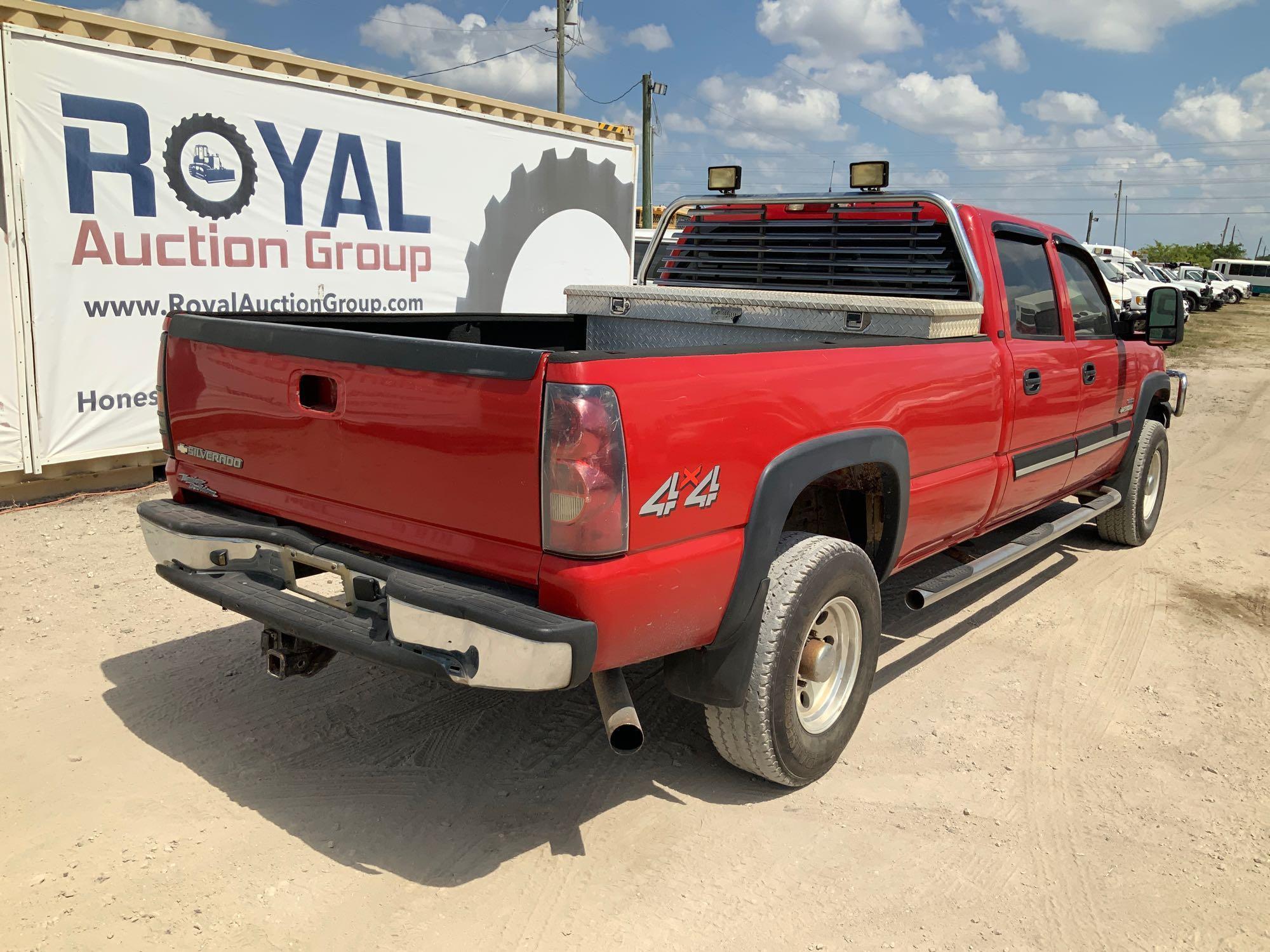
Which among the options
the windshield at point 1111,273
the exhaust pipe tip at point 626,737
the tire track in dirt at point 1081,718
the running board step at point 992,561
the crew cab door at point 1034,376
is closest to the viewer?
the exhaust pipe tip at point 626,737

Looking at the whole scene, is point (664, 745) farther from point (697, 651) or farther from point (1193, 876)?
point (1193, 876)

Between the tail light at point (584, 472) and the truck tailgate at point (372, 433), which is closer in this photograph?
the tail light at point (584, 472)

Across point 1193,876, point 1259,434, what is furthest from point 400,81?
point 1259,434

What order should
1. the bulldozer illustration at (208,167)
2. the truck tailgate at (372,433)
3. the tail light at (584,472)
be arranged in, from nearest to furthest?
the tail light at (584,472), the truck tailgate at (372,433), the bulldozer illustration at (208,167)

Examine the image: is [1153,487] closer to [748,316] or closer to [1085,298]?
[1085,298]

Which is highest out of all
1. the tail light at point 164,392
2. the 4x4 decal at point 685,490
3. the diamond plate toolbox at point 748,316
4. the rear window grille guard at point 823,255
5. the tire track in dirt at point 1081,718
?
the rear window grille guard at point 823,255

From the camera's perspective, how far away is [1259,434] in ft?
38.1

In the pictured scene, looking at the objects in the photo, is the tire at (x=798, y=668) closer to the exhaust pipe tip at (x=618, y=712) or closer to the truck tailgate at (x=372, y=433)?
the exhaust pipe tip at (x=618, y=712)

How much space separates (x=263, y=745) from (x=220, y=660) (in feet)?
2.89

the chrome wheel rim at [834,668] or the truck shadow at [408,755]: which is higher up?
the chrome wheel rim at [834,668]

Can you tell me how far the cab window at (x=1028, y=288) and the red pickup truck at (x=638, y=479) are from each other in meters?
0.02

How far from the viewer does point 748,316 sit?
15.1 feet

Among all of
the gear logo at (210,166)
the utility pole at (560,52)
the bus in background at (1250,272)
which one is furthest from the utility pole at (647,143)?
the bus in background at (1250,272)

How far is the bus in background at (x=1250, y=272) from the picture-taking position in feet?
189
